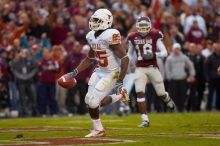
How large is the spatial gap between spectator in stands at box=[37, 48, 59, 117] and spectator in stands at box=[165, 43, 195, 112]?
124 inches

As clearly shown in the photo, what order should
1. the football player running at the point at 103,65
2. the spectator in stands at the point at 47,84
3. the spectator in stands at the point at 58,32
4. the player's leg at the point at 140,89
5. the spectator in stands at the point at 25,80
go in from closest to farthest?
1. the football player running at the point at 103,65
2. the player's leg at the point at 140,89
3. the spectator in stands at the point at 25,80
4. the spectator in stands at the point at 47,84
5. the spectator in stands at the point at 58,32

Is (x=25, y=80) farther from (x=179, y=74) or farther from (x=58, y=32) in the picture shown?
(x=179, y=74)

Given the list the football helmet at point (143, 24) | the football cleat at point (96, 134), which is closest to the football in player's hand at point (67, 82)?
the football cleat at point (96, 134)

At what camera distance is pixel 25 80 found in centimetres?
2080

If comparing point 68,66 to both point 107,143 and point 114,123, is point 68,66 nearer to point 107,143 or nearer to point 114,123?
point 114,123

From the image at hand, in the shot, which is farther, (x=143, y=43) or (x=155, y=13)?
(x=155, y=13)

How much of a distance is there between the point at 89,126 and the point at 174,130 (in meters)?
2.29

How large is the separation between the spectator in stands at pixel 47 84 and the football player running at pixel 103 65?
838cm

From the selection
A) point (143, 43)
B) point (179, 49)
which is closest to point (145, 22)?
point (143, 43)

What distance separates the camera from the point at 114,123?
1552 cm

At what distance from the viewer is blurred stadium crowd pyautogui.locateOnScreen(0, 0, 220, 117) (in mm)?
20797

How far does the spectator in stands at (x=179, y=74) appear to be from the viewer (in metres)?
21.2

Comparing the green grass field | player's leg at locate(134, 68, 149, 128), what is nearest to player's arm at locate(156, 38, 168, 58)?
player's leg at locate(134, 68, 149, 128)

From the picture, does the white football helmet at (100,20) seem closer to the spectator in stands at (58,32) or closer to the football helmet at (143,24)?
the football helmet at (143,24)
